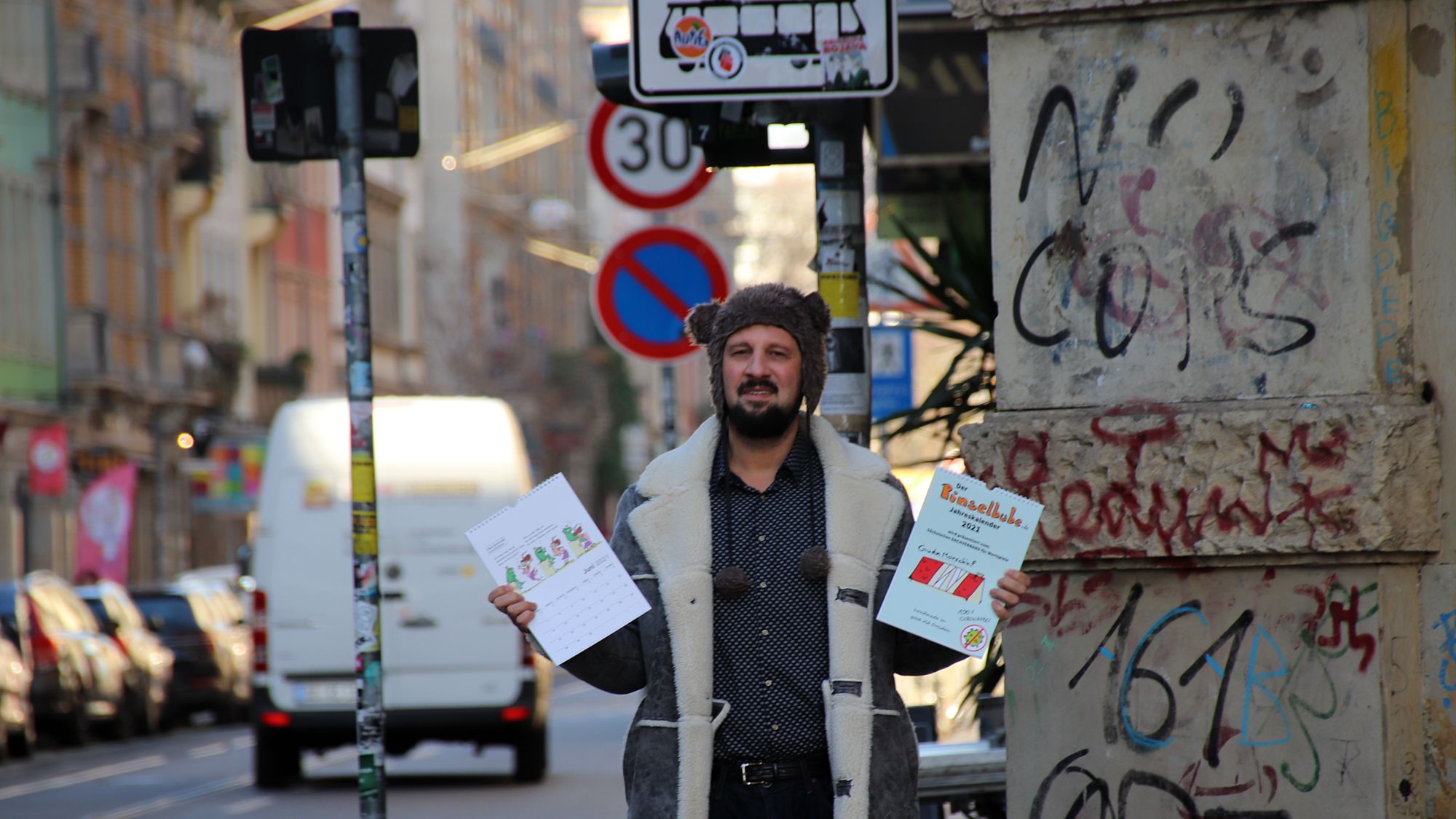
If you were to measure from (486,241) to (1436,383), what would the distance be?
70.0 metres

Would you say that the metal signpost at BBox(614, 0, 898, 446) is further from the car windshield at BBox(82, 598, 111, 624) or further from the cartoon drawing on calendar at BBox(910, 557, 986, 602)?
the car windshield at BBox(82, 598, 111, 624)

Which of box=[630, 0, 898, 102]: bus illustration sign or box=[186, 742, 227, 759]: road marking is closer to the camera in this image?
box=[630, 0, 898, 102]: bus illustration sign

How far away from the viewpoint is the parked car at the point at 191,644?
27.3 m

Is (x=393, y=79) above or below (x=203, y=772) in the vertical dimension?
above

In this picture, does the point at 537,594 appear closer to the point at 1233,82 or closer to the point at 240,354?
the point at 1233,82

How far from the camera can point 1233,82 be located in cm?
548

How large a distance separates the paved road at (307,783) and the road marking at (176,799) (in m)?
0.01

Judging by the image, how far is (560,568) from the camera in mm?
4891

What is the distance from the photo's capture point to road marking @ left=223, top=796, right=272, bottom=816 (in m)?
15.1

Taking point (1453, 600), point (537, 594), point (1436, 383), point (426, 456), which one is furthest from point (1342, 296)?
point (426, 456)

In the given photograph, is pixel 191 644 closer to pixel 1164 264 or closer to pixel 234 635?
pixel 234 635

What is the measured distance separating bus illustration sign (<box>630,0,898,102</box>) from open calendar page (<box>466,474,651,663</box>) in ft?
5.04

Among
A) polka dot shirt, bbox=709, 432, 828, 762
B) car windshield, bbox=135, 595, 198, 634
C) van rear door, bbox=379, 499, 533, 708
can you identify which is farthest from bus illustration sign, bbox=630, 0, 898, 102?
car windshield, bbox=135, 595, 198, 634

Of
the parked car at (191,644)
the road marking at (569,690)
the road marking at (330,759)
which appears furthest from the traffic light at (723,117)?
the road marking at (569,690)
